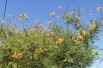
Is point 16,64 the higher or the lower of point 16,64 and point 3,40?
the lower

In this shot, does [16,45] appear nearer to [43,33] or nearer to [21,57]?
[21,57]

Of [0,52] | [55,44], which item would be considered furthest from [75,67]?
[0,52]

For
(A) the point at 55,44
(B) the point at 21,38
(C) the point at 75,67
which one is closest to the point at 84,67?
(C) the point at 75,67

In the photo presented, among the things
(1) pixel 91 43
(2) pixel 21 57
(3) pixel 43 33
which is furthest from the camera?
(1) pixel 91 43

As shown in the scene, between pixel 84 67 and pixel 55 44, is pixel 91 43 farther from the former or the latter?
pixel 55 44

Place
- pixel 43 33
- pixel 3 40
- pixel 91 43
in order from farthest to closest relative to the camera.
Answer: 1. pixel 91 43
2. pixel 3 40
3. pixel 43 33

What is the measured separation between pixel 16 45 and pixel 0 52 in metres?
1.62

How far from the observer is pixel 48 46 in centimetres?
1255

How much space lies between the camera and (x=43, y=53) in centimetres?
1257

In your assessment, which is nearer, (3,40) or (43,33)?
(43,33)

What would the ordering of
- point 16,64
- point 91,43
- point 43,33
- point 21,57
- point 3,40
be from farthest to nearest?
point 91,43, point 3,40, point 43,33, point 16,64, point 21,57

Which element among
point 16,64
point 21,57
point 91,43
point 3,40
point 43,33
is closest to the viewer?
point 21,57

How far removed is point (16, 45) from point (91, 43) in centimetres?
436

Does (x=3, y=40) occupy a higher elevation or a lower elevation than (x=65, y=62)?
higher
